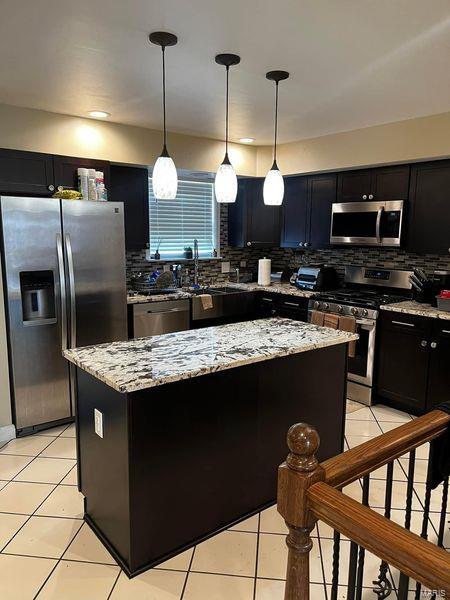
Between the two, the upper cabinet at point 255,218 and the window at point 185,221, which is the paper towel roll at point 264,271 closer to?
the upper cabinet at point 255,218

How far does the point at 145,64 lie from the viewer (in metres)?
2.58

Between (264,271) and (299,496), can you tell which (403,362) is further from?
(299,496)

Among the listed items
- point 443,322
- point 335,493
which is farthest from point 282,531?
point 443,322

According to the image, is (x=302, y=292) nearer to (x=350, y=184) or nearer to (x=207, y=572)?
(x=350, y=184)

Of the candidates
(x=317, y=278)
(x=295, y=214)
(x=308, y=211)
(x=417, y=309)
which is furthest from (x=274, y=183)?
(x=295, y=214)

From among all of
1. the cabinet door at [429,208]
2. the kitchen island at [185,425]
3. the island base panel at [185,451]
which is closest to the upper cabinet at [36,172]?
the kitchen island at [185,425]

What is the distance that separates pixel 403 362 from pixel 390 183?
164 cm

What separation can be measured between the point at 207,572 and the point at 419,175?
11.4 feet

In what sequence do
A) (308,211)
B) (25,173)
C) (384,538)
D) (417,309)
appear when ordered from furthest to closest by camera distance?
(308,211)
(417,309)
(25,173)
(384,538)

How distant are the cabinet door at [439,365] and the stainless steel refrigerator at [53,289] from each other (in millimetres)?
2584

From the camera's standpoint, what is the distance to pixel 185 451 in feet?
6.88

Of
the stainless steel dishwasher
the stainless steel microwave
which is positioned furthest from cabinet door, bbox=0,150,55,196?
the stainless steel microwave

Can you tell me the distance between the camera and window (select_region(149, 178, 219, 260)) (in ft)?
16.3

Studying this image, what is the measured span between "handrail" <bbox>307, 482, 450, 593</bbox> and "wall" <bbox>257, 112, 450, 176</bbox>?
3397 mm
